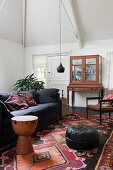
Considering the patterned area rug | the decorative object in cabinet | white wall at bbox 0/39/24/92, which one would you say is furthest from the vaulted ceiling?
the patterned area rug

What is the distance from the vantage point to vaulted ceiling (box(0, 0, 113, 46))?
5.48 m

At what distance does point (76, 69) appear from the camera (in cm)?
636

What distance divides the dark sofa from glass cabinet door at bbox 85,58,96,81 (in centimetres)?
192

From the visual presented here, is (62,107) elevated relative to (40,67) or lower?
lower

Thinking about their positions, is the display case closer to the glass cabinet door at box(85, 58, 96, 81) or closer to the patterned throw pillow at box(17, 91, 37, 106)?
the glass cabinet door at box(85, 58, 96, 81)

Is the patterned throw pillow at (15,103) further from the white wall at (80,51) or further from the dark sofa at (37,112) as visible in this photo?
the white wall at (80,51)

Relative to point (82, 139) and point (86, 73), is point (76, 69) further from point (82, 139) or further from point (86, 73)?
point (82, 139)

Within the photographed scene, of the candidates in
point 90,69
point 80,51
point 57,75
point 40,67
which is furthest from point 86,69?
point 40,67

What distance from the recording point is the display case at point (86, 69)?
19.8 feet

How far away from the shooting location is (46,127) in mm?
3857

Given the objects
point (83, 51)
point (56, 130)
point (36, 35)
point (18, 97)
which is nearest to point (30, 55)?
point (36, 35)

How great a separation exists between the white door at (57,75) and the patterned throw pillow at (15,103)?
3391mm

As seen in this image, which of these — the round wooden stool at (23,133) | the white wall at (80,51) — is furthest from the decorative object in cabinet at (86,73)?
the round wooden stool at (23,133)

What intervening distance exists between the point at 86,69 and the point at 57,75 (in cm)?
144
